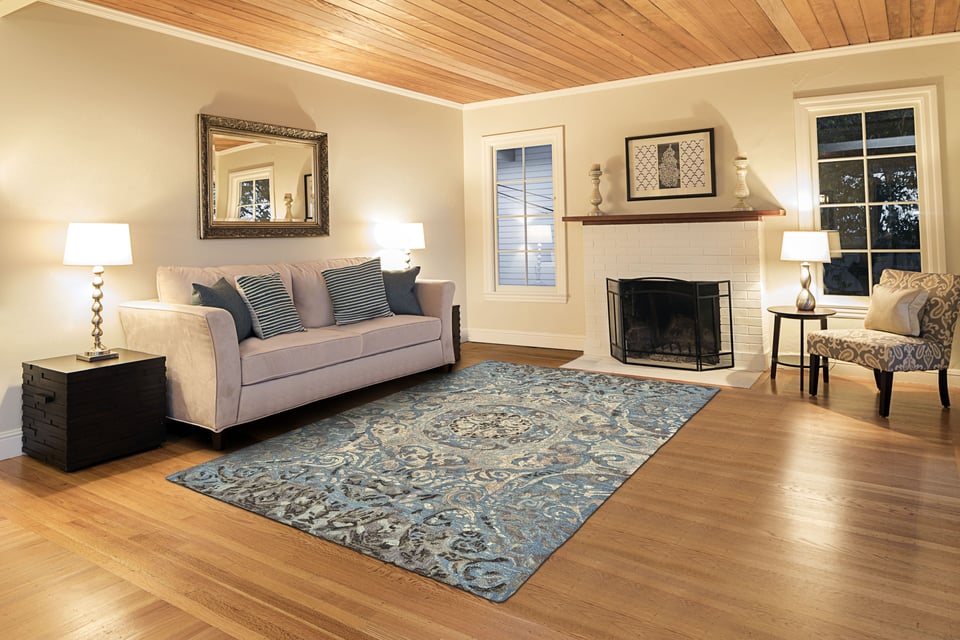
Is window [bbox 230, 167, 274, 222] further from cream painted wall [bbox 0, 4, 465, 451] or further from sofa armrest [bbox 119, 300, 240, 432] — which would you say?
sofa armrest [bbox 119, 300, 240, 432]

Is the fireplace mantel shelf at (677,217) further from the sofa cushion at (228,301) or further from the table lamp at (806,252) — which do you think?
the sofa cushion at (228,301)

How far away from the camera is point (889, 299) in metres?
4.14

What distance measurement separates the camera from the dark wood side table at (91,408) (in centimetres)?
323

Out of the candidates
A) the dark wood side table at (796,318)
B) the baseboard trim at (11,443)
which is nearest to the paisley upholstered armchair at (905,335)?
the dark wood side table at (796,318)

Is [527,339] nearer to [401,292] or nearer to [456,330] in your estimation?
[456,330]

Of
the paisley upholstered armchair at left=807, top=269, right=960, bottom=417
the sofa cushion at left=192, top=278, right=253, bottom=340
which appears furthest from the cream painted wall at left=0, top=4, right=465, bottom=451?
the paisley upholstered armchair at left=807, top=269, right=960, bottom=417

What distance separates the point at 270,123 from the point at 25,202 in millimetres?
1824

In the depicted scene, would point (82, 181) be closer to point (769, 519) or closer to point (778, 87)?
point (769, 519)

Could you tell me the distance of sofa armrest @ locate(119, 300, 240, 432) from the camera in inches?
137

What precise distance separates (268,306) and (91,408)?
1.18 m

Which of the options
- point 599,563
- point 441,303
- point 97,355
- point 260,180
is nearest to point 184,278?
point 97,355

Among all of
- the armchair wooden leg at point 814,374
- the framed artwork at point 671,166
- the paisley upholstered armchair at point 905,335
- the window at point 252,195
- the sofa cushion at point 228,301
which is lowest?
the armchair wooden leg at point 814,374

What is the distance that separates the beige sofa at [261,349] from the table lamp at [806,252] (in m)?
2.70

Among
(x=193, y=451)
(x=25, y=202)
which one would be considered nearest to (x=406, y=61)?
(x=25, y=202)
